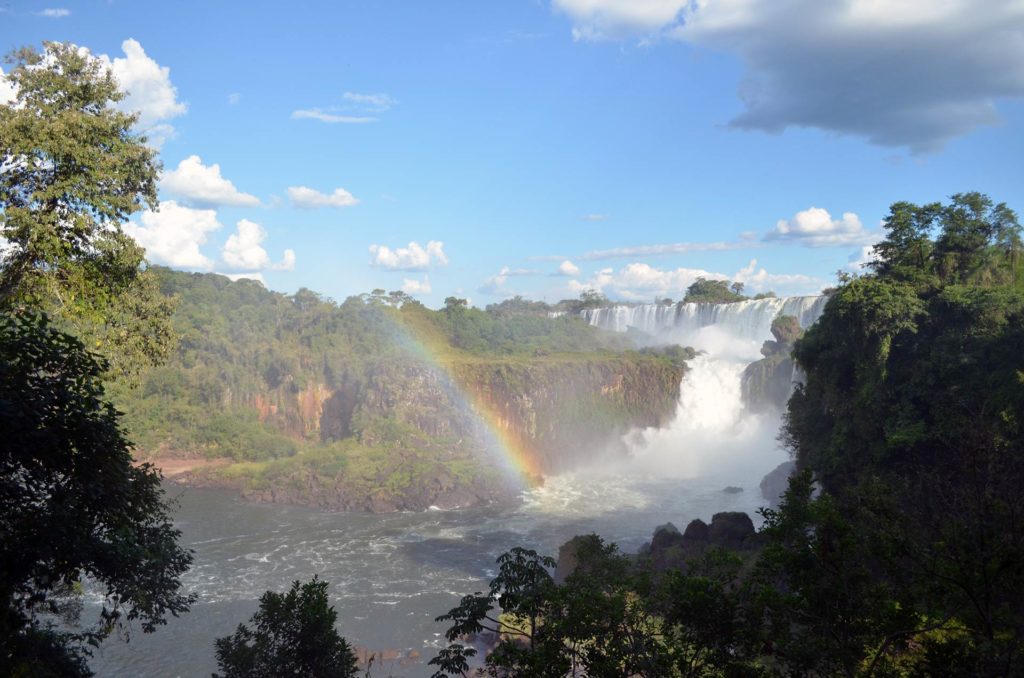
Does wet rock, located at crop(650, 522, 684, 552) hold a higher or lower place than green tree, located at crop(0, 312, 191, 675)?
lower

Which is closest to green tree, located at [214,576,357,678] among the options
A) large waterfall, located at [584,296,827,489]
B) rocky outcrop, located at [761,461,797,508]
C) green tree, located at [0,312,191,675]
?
green tree, located at [0,312,191,675]

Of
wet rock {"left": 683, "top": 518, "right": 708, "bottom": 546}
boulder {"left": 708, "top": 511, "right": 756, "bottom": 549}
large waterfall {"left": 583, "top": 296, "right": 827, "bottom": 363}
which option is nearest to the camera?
boulder {"left": 708, "top": 511, "right": 756, "bottom": 549}

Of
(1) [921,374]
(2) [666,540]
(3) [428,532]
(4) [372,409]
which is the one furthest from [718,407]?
(1) [921,374]

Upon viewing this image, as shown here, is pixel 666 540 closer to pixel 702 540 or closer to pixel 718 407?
pixel 702 540

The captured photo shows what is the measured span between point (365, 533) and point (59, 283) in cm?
2688

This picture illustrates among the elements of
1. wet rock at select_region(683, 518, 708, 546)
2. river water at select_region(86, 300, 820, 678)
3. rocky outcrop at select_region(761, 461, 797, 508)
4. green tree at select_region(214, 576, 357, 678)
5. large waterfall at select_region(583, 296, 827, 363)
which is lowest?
river water at select_region(86, 300, 820, 678)

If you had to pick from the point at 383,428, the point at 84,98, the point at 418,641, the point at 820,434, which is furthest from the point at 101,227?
the point at 383,428

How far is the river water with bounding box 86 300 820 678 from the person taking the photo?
23828 millimetres

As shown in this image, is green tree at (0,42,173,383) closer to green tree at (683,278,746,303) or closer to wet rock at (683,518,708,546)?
wet rock at (683,518,708,546)

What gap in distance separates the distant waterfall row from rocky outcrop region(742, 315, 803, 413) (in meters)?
1.42

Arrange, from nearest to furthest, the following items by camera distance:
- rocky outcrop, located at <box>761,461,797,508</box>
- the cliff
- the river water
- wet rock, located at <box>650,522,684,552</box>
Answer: the river water < wet rock, located at <box>650,522,684,552</box> < rocky outcrop, located at <box>761,461,797,508</box> < the cliff

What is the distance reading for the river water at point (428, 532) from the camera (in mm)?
23828

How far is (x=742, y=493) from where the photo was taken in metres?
44.0

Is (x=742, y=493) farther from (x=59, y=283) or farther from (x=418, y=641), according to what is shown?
(x=59, y=283)
